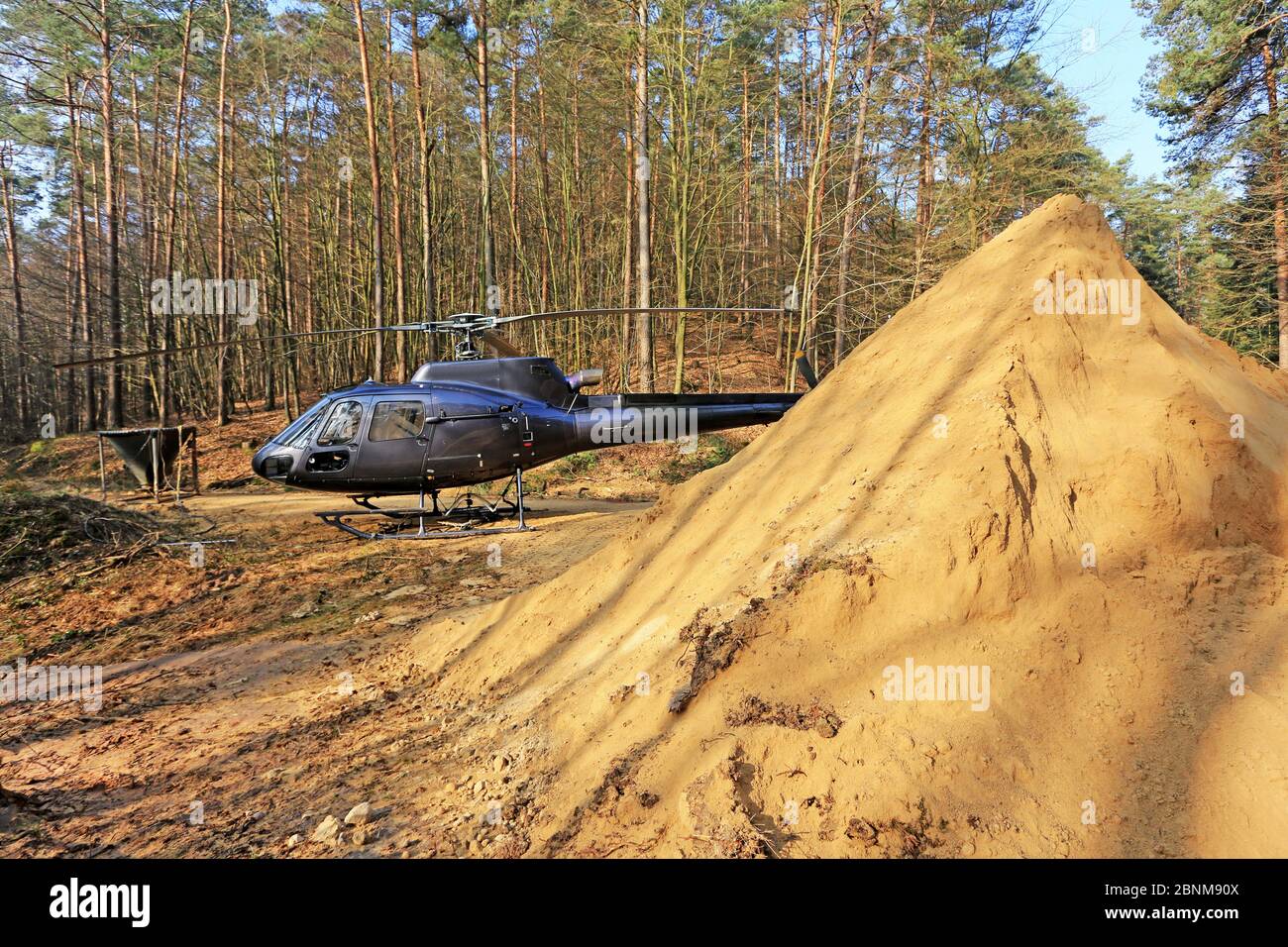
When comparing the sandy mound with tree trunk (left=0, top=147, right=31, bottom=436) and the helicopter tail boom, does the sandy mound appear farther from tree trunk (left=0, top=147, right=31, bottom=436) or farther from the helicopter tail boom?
tree trunk (left=0, top=147, right=31, bottom=436)

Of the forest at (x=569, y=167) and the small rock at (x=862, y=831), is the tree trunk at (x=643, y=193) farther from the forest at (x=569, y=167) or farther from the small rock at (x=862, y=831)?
the small rock at (x=862, y=831)

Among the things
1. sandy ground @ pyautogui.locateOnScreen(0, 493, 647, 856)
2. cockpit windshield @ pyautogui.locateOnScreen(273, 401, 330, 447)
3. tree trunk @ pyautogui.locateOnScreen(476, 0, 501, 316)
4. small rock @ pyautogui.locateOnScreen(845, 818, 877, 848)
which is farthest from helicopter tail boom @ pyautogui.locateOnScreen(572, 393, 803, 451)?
small rock @ pyautogui.locateOnScreen(845, 818, 877, 848)

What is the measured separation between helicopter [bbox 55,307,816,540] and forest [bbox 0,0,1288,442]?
1950 mm

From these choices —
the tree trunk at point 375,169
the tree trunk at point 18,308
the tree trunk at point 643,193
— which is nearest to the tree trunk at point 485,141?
the tree trunk at point 375,169

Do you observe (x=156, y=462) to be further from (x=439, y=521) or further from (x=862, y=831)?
(x=862, y=831)

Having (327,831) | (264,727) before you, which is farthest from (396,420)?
(327,831)

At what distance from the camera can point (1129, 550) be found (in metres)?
3.64

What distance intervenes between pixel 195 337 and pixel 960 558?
106 feet

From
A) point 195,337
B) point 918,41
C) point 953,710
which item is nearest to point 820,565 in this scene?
point 953,710

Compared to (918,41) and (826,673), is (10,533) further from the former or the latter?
(918,41)

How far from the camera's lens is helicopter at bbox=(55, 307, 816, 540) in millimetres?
9805

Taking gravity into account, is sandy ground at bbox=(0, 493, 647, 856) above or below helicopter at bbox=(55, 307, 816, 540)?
below

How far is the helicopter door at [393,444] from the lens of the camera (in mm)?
9867

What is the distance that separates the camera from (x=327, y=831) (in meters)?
3.40
